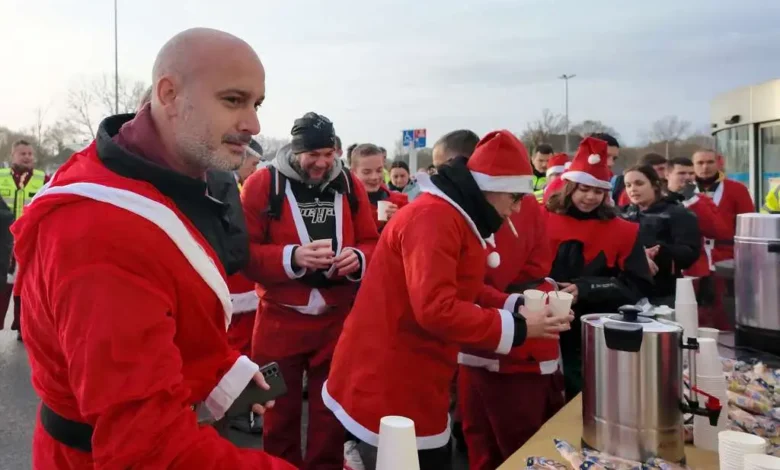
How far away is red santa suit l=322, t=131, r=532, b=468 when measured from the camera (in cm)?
214

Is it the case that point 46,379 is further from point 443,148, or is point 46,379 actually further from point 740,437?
point 443,148

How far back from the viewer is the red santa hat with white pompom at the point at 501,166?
2371 mm

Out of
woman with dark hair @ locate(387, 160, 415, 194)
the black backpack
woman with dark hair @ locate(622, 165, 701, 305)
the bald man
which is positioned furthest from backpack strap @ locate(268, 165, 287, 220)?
woman with dark hair @ locate(387, 160, 415, 194)

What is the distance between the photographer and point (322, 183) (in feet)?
10.7

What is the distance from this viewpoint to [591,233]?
10.9ft

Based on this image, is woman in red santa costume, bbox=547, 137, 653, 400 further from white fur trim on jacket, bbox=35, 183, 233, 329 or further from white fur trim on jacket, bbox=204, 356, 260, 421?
white fur trim on jacket, bbox=35, 183, 233, 329

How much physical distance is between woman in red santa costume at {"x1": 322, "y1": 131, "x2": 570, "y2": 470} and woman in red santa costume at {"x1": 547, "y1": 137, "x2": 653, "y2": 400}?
996 millimetres

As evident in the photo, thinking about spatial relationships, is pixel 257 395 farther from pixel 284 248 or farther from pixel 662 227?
pixel 662 227

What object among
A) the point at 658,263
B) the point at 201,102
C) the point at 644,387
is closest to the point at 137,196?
the point at 201,102

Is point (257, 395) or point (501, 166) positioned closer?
point (257, 395)

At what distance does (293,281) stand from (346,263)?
282 mm

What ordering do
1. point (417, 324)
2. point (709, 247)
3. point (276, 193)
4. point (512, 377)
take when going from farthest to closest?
point (709, 247) < point (276, 193) < point (512, 377) < point (417, 324)

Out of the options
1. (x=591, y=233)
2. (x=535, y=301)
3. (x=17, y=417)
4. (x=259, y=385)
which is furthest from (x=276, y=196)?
(x=17, y=417)

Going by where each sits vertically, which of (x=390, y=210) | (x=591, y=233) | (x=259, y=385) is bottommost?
(x=259, y=385)
